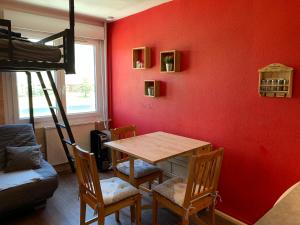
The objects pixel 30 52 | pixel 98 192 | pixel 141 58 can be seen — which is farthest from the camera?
pixel 141 58

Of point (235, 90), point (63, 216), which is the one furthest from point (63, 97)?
point (235, 90)

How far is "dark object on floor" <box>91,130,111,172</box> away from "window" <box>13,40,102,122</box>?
1.40 ft

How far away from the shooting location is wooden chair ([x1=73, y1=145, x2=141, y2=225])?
1.78 m

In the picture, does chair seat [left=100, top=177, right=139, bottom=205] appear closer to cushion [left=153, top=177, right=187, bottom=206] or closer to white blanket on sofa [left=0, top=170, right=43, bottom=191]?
cushion [left=153, top=177, right=187, bottom=206]

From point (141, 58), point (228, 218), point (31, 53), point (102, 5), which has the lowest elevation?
point (228, 218)

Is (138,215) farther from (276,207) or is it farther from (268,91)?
(268,91)

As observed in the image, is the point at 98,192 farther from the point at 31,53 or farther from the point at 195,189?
the point at 31,53

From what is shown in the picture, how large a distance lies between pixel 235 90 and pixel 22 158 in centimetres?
242

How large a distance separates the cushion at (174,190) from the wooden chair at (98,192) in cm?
23

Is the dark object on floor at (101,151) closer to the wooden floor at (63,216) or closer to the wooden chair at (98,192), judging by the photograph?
the wooden floor at (63,216)

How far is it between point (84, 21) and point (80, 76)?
0.83 metres

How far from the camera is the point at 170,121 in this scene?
2.95 metres

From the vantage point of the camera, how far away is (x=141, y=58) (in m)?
3.27

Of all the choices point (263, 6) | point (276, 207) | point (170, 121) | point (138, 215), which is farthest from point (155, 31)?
point (276, 207)
